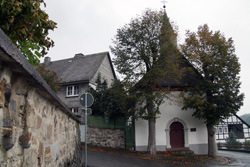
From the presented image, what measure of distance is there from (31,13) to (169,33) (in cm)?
1464

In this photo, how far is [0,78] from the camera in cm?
183

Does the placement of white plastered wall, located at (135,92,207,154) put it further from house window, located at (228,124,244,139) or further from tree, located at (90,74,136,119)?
house window, located at (228,124,244,139)

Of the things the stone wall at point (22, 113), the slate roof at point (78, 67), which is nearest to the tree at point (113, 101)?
the slate roof at point (78, 67)

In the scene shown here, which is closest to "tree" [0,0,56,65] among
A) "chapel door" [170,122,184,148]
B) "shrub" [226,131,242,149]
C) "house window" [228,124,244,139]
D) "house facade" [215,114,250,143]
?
"chapel door" [170,122,184,148]

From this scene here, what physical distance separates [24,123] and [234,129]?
88.7ft

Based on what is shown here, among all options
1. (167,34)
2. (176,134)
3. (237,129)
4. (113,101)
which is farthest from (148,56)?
(237,129)

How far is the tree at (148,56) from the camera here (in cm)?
1712

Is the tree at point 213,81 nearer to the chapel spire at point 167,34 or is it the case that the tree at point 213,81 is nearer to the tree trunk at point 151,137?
the chapel spire at point 167,34

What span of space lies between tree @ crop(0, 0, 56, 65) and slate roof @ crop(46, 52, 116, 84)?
1852cm

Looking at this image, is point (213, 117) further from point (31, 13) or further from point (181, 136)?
point (31, 13)

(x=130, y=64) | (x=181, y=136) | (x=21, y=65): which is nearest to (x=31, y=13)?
(x=21, y=65)

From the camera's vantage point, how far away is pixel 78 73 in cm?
2617

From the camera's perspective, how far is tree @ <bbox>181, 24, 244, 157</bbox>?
1694 cm

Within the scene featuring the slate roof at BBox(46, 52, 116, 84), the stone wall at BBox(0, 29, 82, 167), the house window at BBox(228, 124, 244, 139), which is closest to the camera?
the stone wall at BBox(0, 29, 82, 167)
